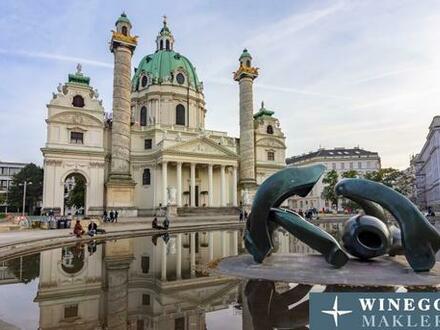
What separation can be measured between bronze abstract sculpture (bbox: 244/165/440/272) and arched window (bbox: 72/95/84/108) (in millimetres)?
44426

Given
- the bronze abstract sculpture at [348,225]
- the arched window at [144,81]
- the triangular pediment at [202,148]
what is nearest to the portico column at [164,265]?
the bronze abstract sculpture at [348,225]

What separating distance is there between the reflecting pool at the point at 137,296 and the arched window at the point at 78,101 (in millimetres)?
38809

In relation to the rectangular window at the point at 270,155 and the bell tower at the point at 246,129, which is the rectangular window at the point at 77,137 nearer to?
the bell tower at the point at 246,129

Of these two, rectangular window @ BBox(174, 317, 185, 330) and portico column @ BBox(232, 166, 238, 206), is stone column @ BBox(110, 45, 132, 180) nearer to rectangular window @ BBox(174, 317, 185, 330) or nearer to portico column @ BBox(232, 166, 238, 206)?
portico column @ BBox(232, 166, 238, 206)

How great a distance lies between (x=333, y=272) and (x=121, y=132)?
3985 cm

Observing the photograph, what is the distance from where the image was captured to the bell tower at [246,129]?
2348 inches

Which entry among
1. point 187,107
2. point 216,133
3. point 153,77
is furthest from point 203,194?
point 153,77

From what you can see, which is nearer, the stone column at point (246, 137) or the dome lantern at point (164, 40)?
the stone column at point (246, 137)

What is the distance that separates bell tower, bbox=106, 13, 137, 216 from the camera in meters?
43.2

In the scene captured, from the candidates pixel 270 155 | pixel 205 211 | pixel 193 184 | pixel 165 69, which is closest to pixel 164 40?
pixel 165 69

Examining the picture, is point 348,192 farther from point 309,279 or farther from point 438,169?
point 438,169

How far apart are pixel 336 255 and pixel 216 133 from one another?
54.3m

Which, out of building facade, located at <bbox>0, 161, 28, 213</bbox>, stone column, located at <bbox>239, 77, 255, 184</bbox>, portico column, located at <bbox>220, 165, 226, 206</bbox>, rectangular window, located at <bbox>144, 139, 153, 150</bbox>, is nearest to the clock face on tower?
stone column, located at <bbox>239, 77, 255, 184</bbox>

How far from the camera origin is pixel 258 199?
10.8 m
